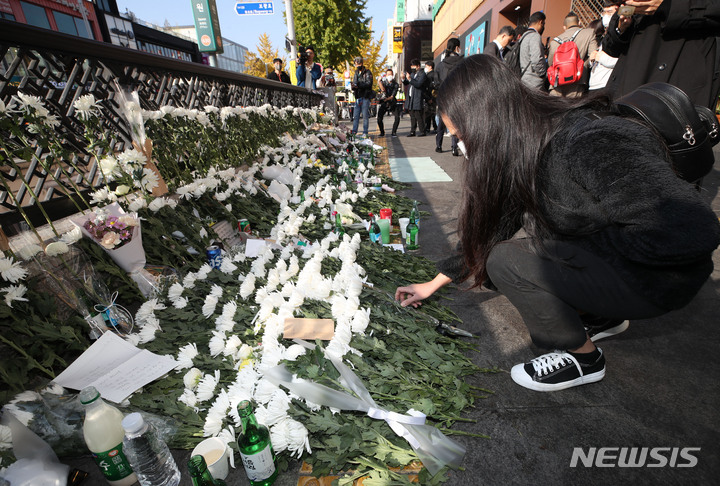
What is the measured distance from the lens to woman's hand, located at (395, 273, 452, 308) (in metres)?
2.19

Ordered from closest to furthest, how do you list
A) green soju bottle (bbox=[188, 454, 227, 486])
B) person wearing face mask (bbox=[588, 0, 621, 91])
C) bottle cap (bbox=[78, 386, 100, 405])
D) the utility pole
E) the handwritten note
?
green soju bottle (bbox=[188, 454, 227, 486]), bottle cap (bbox=[78, 386, 100, 405]), the handwritten note, person wearing face mask (bbox=[588, 0, 621, 91]), the utility pole

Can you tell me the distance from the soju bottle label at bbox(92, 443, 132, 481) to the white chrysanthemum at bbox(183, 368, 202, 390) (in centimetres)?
39

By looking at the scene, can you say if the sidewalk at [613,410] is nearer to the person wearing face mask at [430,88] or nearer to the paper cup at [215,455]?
the paper cup at [215,455]

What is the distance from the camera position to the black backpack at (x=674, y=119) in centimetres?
159

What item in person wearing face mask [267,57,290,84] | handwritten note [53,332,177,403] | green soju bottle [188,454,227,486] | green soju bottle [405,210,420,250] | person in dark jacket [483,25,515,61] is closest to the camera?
green soju bottle [188,454,227,486]

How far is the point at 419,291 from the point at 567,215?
0.95 meters

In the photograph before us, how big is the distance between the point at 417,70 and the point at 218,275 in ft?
31.9

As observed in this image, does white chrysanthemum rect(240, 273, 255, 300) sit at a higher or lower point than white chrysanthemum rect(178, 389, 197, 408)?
higher

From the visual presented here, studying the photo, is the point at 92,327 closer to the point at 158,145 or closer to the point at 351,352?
the point at 351,352

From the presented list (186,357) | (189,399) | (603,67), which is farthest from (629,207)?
(603,67)

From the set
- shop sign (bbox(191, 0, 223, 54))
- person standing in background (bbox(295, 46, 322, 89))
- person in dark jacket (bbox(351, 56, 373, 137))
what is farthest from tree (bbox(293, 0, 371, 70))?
person in dark jacket (bbox(351, 56, 373, 137))

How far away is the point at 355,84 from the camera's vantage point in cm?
1084

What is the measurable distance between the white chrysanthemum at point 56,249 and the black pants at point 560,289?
2535 millimetres

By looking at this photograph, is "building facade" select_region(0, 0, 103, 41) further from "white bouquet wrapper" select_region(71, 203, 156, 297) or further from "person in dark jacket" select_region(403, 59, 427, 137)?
"white bouquet wrapper" select_region(71, 203, 156, 297)
